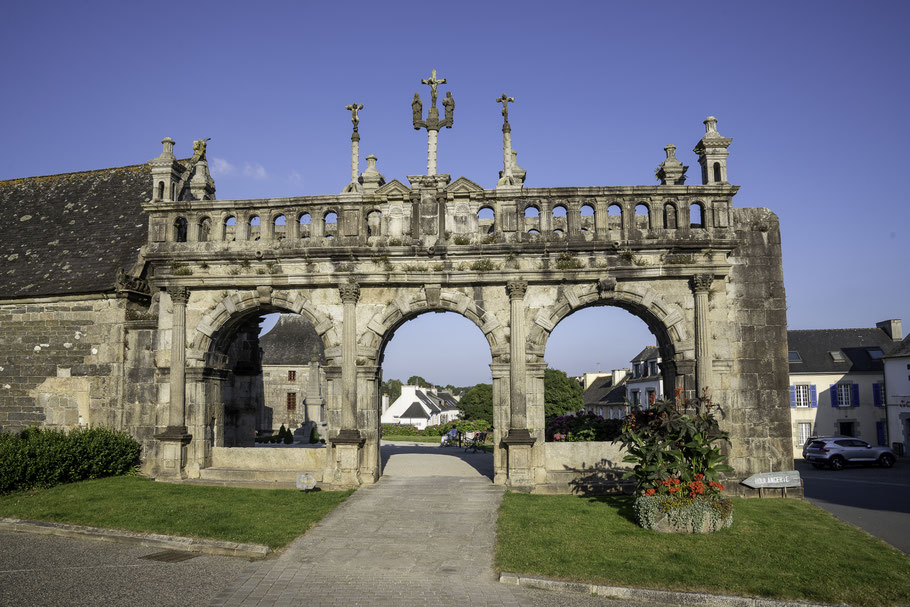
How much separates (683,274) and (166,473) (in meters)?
12.4

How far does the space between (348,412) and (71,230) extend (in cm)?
1062

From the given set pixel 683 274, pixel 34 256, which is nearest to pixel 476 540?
pixel 683 274

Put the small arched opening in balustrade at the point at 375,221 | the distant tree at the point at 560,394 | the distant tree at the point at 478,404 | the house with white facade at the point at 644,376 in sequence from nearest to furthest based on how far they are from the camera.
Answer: the small arched opening in balustrade at the point at 375,221
the house with white facade at the point at 644,376
the distant tree at the point at 560,394
the distant tree at the point at 478,404

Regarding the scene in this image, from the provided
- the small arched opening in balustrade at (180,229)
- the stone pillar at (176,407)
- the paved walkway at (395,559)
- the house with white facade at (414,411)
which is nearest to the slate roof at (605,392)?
the house with white facade at (414,411)

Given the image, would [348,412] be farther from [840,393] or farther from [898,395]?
[840,393]

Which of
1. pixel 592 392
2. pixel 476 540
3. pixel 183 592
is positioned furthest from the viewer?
pixel 592 392

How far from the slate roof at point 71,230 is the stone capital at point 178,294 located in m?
1.87

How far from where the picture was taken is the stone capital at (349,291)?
14430 millimetres

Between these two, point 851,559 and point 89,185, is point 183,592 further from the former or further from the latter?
point 89,185

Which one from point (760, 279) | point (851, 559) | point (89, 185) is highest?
point (89, 185)

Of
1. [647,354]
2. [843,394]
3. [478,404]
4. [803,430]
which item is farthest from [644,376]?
[478,404]

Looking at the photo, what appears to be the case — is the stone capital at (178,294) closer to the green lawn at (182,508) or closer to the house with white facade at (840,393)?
the green lawn at (182,508)

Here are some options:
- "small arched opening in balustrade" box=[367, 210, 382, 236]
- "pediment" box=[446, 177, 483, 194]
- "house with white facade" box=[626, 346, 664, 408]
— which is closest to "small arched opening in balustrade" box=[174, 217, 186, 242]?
"small arched opening in balustrade" box=[367, 210, 382, 236]

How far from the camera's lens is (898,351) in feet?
106
